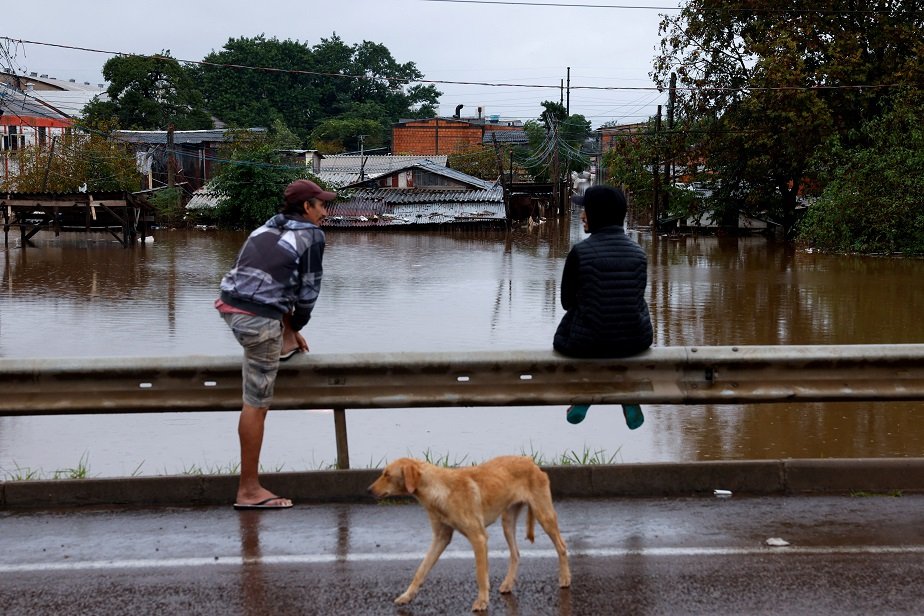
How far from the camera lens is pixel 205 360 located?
614cm

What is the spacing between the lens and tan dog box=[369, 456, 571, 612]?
4.48m

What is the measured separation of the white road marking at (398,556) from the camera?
510cm

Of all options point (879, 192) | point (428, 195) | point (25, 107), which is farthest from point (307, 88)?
point (879, 192)

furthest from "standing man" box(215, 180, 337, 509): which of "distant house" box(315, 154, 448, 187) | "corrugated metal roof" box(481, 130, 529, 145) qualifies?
"corrugated metal roof" box(481, 130, 529, 145)

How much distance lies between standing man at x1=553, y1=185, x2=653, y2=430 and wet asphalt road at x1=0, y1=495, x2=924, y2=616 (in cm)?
88

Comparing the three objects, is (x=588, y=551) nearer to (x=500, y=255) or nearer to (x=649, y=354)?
(x=649, y=354)

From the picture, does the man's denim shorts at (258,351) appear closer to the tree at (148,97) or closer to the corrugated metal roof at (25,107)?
the corrugated metal roof at (25,107)

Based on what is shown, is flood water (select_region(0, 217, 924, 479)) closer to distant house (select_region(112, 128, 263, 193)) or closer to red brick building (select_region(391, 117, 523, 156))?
distant house (select_region(112, 128, 263, 193))

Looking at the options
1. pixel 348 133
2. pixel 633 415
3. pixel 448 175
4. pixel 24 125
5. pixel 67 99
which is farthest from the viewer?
pixel 348 133

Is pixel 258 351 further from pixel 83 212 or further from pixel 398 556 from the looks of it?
pixel 83 212

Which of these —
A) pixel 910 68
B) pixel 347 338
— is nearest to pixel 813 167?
pixel 910 68

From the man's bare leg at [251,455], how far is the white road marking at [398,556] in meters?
0.75

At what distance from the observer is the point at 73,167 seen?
187ft

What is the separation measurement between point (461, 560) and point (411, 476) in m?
0.90
